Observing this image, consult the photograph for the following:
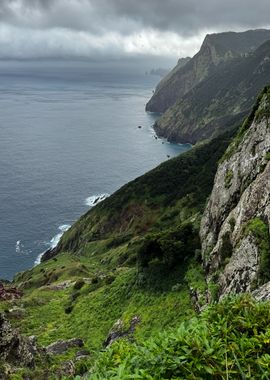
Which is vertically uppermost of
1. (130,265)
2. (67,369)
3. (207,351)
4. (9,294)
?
(207,351)

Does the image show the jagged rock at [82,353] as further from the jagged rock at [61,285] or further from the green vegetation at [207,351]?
the jagged rock at [61,285]

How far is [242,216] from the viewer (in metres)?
31.5

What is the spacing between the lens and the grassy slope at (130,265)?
41719 millimetres

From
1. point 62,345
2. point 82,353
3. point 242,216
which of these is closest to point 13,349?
point 82,353

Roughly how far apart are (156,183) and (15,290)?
57.3m

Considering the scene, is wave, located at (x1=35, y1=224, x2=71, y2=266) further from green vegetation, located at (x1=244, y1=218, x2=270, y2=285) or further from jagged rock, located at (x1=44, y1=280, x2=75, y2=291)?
green vegetation, located at (x1=244, y1=218, x2=270, y2=285)

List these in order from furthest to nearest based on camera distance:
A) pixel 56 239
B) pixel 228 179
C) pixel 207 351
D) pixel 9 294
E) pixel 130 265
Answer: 1. pixel 56 239
2. pixel 130 265
3. pixel 9 294
4. pixel 228 179
5. pixel 207 351

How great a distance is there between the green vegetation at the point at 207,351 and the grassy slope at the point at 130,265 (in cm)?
2291

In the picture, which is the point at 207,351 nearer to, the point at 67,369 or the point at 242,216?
the point at 242,216

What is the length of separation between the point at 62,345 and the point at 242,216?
21.0 meters

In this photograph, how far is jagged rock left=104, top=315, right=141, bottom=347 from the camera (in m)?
37.9

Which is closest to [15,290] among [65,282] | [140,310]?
[65,282]

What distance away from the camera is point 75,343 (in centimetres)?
4081

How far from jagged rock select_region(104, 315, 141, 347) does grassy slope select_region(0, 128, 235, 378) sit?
0.64 meters
